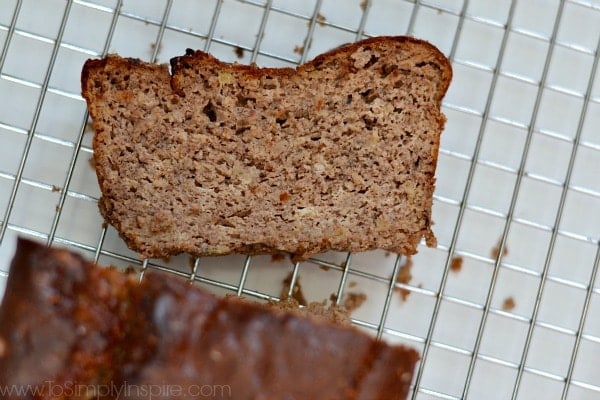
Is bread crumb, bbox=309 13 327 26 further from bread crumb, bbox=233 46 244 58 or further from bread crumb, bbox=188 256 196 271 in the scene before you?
bread crumb, bbox=188 256 196 271

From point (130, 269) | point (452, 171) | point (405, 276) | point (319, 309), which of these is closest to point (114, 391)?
point (130, 269)

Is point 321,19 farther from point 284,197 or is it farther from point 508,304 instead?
point 508,304

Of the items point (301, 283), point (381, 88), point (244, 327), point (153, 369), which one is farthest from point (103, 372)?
point (381, 88)

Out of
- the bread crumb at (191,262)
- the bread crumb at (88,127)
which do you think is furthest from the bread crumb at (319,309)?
the bread crumb at (88,127)

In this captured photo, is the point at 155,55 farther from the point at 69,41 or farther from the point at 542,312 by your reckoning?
the point at 542,312

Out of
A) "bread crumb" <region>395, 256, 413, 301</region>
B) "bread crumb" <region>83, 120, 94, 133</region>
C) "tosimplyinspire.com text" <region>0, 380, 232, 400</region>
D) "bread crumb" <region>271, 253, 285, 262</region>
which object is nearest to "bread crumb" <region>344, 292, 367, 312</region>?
"bread crumb" <region>395, 256, 413, 301</region>

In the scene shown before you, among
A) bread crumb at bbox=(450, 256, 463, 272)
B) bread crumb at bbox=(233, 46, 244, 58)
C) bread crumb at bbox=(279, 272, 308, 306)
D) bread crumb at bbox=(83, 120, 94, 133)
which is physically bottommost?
bread crumb at bbox=(279, 272, 308, 306)
